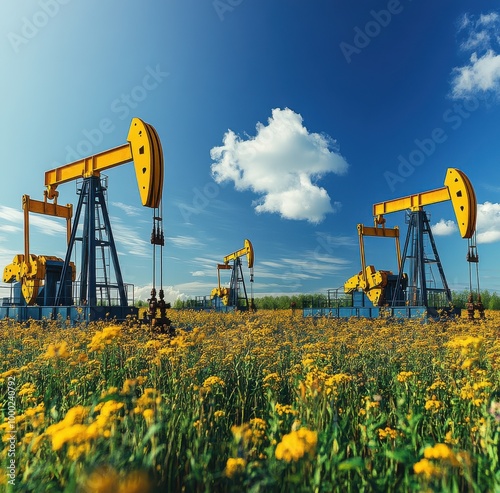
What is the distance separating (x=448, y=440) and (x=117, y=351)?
4138 millimetres

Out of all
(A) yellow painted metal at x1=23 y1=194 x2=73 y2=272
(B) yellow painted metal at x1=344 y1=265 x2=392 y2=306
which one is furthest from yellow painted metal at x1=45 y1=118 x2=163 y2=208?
(B) yellow painted metal at x1=344 y1=265 x2=392 y2=306

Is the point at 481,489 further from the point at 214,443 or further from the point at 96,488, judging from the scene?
the point at 96,488

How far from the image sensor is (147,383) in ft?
11.8

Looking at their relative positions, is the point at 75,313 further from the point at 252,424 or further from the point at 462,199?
the point at 462,199

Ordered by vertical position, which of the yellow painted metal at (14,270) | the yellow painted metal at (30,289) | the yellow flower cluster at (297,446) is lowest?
the yellow flower cluster at (297,446)

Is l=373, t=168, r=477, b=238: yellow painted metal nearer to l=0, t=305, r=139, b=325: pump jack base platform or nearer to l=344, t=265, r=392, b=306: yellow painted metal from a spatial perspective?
l=344, t=265, r=392, b=306: yellow painted metal

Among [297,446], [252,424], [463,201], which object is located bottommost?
[252,424]

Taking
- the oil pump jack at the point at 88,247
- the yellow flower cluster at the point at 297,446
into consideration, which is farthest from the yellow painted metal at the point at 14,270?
the yellow flower cluster at the point at 297,446


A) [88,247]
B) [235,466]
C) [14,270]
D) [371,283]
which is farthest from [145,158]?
[371,283]

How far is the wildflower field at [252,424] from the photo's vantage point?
1.58 m

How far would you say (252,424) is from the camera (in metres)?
2.50

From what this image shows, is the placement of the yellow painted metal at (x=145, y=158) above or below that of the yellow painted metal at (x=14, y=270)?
above

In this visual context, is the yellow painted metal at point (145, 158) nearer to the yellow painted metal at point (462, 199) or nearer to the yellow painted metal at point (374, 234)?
the yellow painted metal at point (462, 199)

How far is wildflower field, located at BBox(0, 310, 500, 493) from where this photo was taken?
1.58 metres
